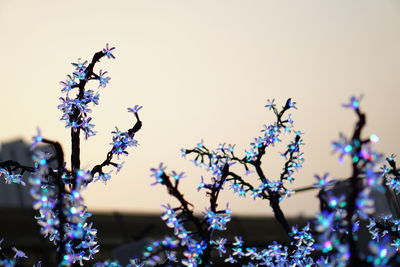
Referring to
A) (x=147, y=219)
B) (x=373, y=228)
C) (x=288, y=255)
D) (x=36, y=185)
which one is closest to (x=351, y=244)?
(x=36, y=185)

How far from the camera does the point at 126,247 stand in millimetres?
2738

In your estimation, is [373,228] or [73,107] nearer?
[73,107]

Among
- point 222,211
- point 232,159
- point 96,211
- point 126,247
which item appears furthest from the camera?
point 96,211

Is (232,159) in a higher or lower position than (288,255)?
higher

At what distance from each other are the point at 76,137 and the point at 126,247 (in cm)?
177

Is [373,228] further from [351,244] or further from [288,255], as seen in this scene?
[351,244]

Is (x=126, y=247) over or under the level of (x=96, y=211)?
under

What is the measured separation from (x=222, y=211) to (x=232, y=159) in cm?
184

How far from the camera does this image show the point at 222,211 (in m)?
3.51

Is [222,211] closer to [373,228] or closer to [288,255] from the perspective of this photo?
[288,255]

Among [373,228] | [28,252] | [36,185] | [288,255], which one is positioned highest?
[28,252]

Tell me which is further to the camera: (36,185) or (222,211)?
(222,211)

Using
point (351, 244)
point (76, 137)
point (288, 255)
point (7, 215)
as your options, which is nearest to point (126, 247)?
point (351, 244)

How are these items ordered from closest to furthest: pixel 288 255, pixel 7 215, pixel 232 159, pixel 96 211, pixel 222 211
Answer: pixel 222 211 < pixel 288 255 < pixel 232 159 < pixel 7 215 < pixel 96 211
